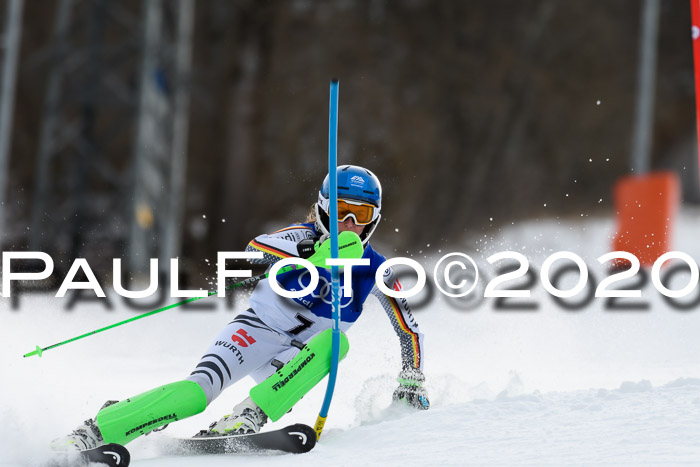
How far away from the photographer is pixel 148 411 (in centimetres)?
379

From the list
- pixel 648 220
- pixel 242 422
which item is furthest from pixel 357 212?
pixel 648 220

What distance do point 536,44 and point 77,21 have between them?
1338 centimetres

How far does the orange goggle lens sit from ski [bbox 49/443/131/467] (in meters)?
1.48

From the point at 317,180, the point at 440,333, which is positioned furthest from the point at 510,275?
the point at 317,180

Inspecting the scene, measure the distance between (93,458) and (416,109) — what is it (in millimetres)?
19195

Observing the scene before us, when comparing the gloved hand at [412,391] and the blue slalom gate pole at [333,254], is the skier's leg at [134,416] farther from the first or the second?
the gloved hand at [412,391]

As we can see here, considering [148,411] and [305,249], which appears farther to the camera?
[305,249]

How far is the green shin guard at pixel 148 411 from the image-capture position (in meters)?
3.74

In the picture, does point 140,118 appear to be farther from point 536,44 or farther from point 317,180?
point 536,44

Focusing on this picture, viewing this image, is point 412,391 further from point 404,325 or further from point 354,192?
point 354,192

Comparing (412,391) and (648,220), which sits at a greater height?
(648,220)

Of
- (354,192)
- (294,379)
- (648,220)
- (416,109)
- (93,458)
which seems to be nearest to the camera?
(93,458)


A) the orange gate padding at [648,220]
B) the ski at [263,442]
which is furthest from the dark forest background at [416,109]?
the ski at [263,442]

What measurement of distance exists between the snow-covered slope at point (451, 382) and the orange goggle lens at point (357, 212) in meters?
0.92
